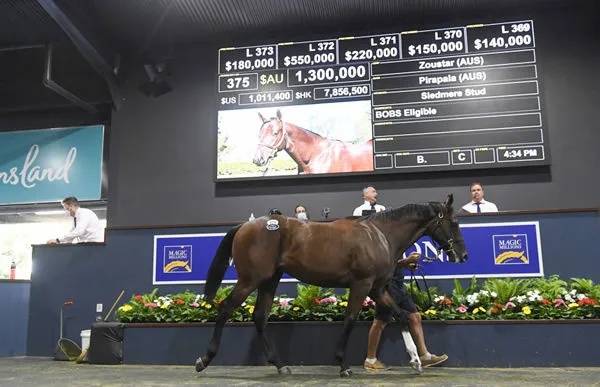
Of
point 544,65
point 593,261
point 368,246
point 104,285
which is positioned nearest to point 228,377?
point 368,246

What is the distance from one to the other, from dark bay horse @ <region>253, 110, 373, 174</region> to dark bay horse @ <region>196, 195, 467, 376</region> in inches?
154

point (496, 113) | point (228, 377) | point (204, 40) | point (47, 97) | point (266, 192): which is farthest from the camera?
point (47, 97)

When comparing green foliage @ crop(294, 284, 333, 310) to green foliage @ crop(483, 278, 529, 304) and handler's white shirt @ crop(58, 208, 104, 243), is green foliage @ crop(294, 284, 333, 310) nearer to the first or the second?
green foliage @ crop(483, 278, 529, 304)

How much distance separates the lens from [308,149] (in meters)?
10.1

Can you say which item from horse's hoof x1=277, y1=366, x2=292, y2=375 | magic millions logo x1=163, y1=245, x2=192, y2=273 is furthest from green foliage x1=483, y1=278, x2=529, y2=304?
magic millions logo x1=163, y1=245, x2=192, y2=273

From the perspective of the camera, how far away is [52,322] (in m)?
8.51

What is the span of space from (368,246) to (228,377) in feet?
6.43

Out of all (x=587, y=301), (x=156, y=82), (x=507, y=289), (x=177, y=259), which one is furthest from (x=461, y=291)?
(x=156, y=82)

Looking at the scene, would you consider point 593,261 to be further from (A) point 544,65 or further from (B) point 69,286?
(B) point 69,286

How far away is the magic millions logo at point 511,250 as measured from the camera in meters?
7.09

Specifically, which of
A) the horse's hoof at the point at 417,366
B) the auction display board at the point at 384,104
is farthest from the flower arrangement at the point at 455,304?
the auction display board at the point at 384,104

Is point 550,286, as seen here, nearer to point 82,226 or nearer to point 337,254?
point 337,254

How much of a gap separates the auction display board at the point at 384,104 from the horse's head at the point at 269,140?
0.02 metres

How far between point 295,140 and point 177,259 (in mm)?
3407
